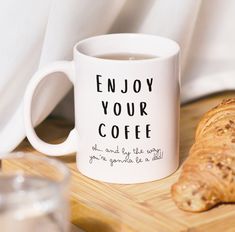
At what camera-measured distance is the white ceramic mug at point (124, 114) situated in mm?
816

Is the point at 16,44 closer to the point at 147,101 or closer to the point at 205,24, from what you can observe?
the point at 147,101

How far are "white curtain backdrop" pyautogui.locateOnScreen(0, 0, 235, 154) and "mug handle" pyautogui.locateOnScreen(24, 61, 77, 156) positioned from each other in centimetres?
7

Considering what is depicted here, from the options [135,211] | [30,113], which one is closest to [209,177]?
[135,211]

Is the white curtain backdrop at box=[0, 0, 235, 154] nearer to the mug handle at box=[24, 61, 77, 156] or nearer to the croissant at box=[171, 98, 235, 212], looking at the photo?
the mug handle at box=[24, 61, 77, 156]

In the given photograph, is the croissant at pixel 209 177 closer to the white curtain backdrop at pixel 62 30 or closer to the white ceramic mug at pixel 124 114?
the white ceramic mug at pixel 124 114

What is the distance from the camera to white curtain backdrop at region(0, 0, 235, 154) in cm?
92

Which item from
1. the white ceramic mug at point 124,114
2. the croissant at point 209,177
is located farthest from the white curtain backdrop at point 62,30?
the croissant at point 209,177

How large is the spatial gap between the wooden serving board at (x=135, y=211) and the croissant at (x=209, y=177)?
0.05 feet

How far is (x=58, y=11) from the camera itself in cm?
91

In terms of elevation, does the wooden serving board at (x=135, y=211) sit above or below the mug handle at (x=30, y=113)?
below

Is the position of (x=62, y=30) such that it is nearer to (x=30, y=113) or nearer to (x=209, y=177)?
(x=30, y=113)

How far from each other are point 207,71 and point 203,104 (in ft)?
0.18

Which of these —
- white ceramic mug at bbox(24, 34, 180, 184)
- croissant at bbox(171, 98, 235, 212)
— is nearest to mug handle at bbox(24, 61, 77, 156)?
→ white ceramic mug at bbox(24, 34, 180, 184)

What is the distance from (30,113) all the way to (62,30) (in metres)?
0.12
